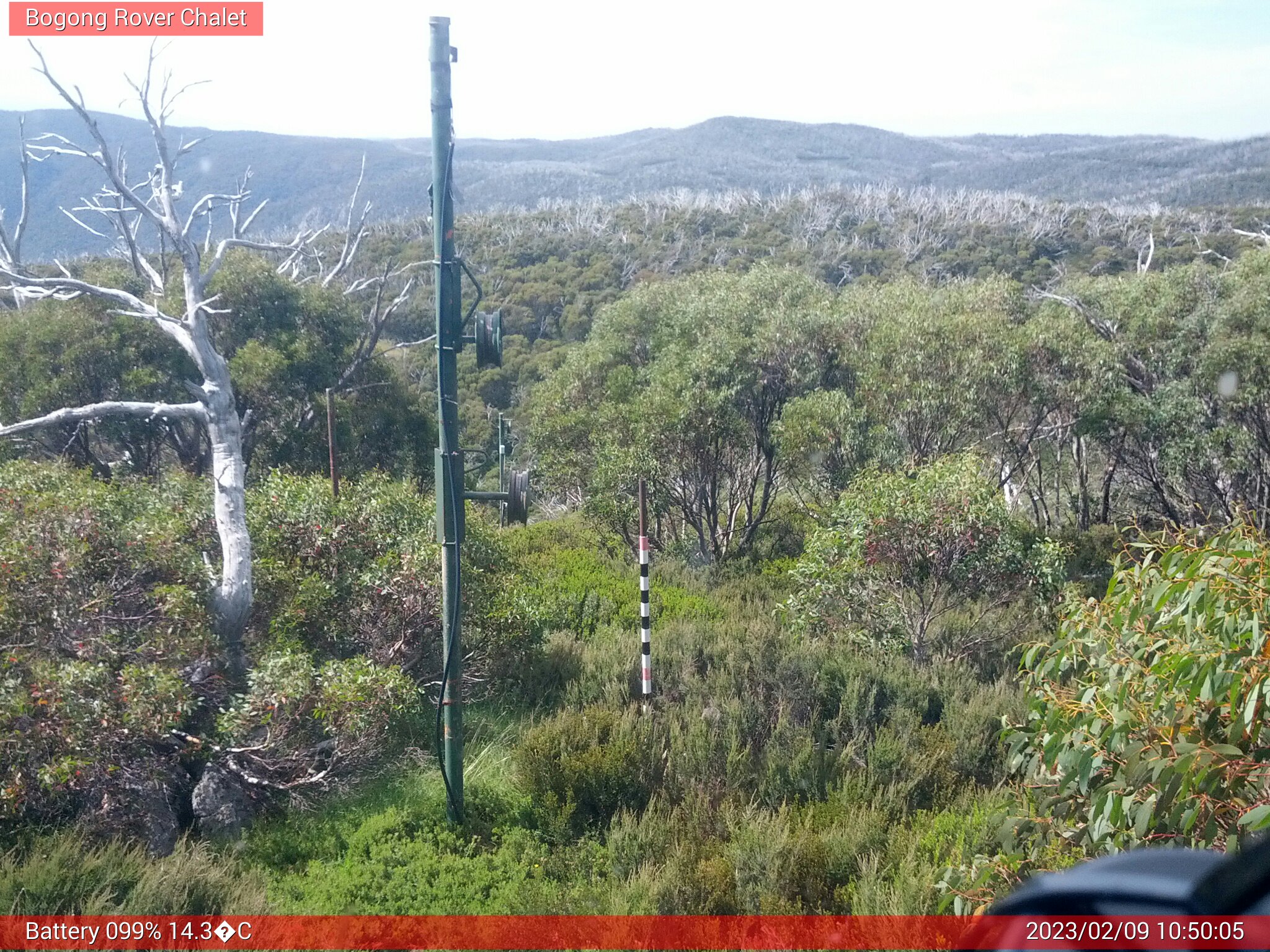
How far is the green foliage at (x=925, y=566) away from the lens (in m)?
8.42

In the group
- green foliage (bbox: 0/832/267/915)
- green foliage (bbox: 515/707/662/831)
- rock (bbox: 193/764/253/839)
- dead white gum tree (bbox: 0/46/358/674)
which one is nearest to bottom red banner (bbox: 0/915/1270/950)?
green foliage (bbox: 0/832/267/915)

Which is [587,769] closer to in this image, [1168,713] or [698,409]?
[1168,713]

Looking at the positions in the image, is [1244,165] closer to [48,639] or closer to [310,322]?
[310,322]

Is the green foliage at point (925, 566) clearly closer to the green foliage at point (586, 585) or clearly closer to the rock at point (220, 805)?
the green foliage at point (586, 585)

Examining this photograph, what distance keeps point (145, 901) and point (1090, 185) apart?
78.2m

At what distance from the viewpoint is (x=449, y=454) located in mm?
5648

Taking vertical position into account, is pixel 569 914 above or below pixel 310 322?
below

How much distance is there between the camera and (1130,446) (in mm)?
15328

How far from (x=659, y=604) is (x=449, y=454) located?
19.1 ft

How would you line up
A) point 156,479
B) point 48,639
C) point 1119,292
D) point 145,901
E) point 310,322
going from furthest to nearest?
point 310,322 → point 1119,292 → point 156,479 → point 48,639 → point 145,901

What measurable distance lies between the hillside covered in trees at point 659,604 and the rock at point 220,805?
0.02 meters

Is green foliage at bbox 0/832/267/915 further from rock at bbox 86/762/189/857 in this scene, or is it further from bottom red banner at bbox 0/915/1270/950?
rock at bbox 86/762/189/857

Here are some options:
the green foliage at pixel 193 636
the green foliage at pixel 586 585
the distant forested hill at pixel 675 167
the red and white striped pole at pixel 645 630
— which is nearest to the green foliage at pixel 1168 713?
the red and white striped pole at pixel 645 630

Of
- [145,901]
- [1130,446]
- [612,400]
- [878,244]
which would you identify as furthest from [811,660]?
[878,244]
